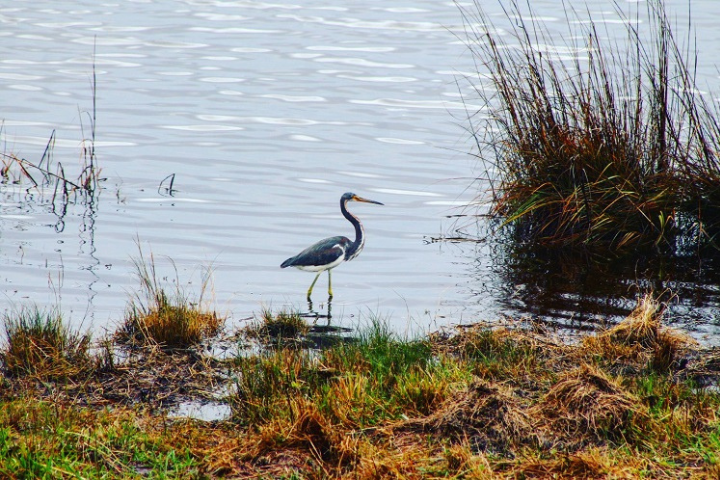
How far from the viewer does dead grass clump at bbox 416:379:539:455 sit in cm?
492

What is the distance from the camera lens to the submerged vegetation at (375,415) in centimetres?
462

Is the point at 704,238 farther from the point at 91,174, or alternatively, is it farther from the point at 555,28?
the point at 555,28

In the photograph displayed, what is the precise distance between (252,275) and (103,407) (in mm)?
4387

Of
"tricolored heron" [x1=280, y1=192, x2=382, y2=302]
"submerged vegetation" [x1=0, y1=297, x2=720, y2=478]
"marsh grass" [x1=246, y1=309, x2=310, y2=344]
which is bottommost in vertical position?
"submerged vegetation" [x1=0, y1=297, x2=720, y2=478]

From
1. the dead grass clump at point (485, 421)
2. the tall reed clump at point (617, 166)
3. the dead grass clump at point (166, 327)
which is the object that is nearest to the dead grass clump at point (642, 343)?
the dead grass clump at point (485, 421)

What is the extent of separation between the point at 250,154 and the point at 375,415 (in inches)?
417

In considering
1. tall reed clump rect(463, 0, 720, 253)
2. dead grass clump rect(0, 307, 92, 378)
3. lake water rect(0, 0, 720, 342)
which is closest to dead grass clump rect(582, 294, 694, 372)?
lake water rect(0, 0, 720, 342)

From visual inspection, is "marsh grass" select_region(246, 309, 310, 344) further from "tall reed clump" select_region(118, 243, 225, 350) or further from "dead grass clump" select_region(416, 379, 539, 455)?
"dead grass clump" select_region(416, 379, 539, 455)

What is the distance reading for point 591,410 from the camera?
16.5ft

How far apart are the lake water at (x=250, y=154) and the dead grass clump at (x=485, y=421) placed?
6.37 feet

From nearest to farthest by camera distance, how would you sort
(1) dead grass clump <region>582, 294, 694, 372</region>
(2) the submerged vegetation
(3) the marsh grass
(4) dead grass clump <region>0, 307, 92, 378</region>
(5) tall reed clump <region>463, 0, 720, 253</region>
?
(2) the submerged vegetation < (4) dead grass clump <region>0, 307, 92, 378</region> < (1) dead grass clump <region>582, 294, 694, 372</region> < (3) the marsh grass < (5) tall reed clump <region>463, 0, 720, 253</region>

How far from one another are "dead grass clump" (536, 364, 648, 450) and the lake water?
202 centimetres

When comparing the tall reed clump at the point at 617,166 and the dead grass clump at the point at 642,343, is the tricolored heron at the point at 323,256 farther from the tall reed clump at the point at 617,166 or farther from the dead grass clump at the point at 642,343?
the dead grass clump at the point at 642,343

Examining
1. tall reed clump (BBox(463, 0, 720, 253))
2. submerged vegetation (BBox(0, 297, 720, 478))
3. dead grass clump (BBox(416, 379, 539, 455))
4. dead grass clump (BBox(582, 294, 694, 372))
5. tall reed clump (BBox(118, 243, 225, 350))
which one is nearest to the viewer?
submerged vegetation (BBox(0, 297, 720, 478))
